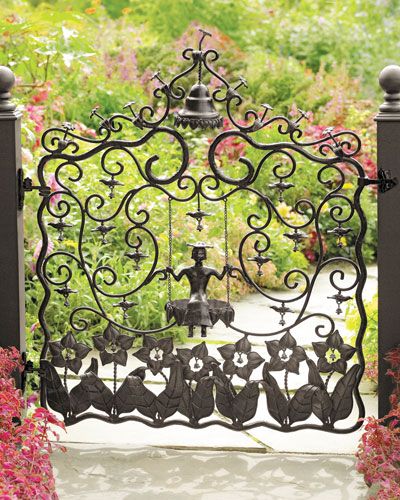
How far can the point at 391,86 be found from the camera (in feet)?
13.6

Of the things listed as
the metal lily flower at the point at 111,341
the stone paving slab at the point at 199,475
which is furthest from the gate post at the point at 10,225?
the stone paving slab at the point at 199,475

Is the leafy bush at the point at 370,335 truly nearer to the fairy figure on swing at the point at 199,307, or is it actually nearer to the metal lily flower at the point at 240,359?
the metal lily flower at the point at 240,359

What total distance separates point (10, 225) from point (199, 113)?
0.84 metres

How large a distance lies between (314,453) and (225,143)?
3837 millimetres

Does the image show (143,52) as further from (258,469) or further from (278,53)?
(258,469)

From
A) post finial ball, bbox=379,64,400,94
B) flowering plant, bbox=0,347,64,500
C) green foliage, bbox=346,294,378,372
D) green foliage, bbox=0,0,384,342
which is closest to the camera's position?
flowering plant, bbox=0,347,64,500

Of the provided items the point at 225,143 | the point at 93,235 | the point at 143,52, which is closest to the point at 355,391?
the point at 93,235

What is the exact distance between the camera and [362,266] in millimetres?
4262

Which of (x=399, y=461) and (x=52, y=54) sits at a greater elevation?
(x=52, y=54)

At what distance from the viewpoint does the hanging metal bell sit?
4.26m

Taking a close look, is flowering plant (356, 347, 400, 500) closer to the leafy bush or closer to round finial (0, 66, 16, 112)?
the leafy bush

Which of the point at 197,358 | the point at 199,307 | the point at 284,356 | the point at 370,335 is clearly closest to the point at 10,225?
the point at 199,307

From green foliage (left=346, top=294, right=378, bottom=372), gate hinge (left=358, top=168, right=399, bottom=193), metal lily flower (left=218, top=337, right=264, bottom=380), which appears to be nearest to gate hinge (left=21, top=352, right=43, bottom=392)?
metal lily flower (left=218, top=337, right=264, bottom=380)

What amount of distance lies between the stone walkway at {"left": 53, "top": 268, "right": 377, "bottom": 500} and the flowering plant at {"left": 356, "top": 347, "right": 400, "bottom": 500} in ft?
0.55
